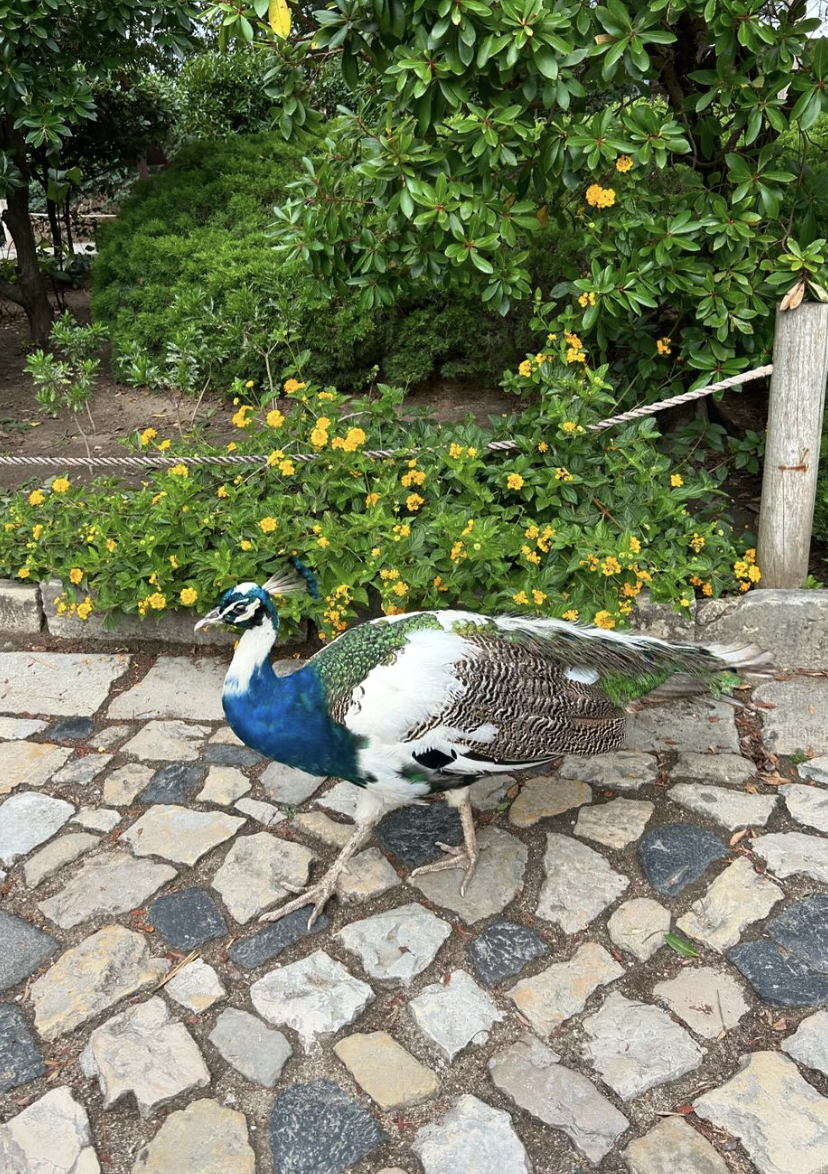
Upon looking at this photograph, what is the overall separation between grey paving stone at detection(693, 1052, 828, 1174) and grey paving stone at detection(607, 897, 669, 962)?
387 mm

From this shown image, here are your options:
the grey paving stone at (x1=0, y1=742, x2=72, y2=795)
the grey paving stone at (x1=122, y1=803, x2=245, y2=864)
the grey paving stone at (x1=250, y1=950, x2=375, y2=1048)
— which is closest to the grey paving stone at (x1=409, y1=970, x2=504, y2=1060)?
the grey paving stone at (x1=250, y1=950, x2=375, y2=1048)

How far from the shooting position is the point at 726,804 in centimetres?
315

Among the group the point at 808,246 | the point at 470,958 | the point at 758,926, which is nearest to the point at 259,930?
the point at 470,958

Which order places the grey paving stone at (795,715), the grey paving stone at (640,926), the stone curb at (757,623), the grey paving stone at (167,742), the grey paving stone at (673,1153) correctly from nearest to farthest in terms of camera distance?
the grey paving stone at (673,1153) → the grey paving stone at (640,926) → the grey paving stone at (795,715) → the grey paving stone at (167,742) → the stone curb at (757,623)

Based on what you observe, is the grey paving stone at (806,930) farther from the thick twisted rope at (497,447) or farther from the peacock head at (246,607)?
the thick twisted rope at (497,447)

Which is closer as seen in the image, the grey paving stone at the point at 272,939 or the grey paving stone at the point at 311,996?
the grey paving stone at the point at 311,996

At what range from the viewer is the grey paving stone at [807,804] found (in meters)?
3.04

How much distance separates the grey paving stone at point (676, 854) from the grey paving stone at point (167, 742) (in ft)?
5.23

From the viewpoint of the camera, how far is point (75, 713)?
12.6ft

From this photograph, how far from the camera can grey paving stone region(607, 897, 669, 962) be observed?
2.65m

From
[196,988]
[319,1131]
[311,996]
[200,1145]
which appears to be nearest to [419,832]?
[311,996]

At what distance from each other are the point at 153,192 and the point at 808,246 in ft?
17.5

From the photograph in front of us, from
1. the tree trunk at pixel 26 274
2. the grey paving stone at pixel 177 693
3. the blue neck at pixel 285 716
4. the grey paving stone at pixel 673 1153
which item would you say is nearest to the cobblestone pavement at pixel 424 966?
the grey paving stone at pixel 673 1153

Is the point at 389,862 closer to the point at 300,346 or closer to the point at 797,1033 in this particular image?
the point at 797,1033
